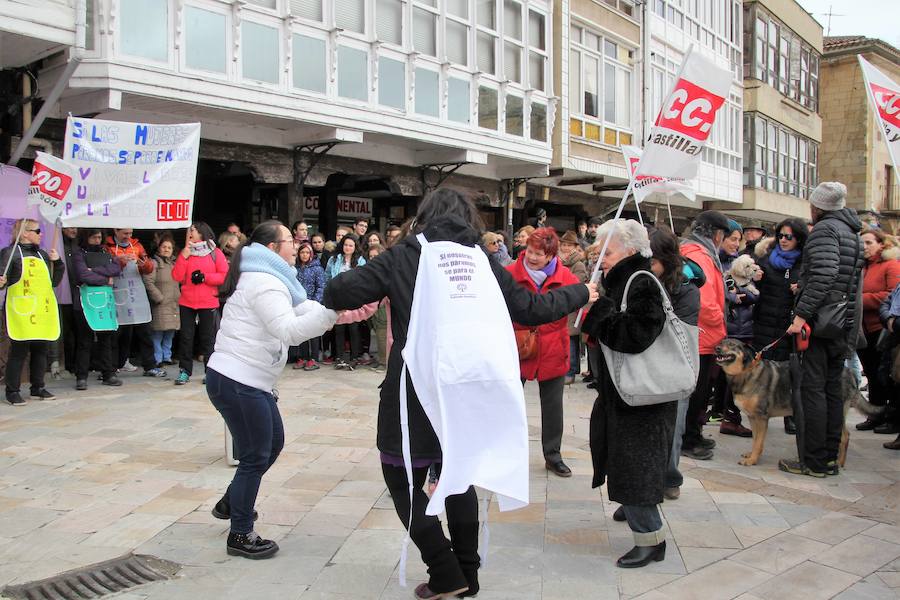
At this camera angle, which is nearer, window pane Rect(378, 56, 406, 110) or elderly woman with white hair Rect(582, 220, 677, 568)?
elderly woman with white hair Rect(582, 220, 677, 568)

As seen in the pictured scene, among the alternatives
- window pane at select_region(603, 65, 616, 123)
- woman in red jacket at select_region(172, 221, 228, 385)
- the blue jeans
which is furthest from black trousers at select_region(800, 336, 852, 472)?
window pane at select_region(603, 65, 616, 123)

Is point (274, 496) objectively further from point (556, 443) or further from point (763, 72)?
point (763, 72)

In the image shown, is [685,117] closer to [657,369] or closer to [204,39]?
[657,369]

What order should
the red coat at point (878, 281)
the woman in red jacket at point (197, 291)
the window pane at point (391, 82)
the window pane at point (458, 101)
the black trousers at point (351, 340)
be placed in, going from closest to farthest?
the red coat at point (878, 281), the woman in red jacket at point (197, 291), the black trousers at point (351, 340), the window pane at point (391, 82), the window pane at point (458, 101)

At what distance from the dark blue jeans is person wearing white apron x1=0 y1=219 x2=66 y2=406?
516 centimetres

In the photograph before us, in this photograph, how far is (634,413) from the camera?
163 inches

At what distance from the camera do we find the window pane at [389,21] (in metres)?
13.8

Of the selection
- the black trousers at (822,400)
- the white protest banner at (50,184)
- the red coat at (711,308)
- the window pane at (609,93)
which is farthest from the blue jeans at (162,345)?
the window pane at (609,93)

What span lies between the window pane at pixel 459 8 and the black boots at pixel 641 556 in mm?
12858

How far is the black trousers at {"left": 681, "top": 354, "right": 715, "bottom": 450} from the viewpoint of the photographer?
643 cm

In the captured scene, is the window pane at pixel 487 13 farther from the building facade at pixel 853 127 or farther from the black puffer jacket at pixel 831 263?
the building facade at pixel 853 127

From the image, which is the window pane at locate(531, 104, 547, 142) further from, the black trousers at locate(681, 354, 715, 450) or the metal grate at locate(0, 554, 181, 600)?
the metal grate at locate(0, 554, 181, 600)

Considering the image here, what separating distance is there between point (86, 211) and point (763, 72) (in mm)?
24870

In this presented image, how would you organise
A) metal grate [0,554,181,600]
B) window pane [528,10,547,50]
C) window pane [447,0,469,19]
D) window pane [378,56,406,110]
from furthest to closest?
window pane [528,10,547,50], window pane [447,0,469,19], window pane [378,56,406,110], metal grate [0,554,181,600]
